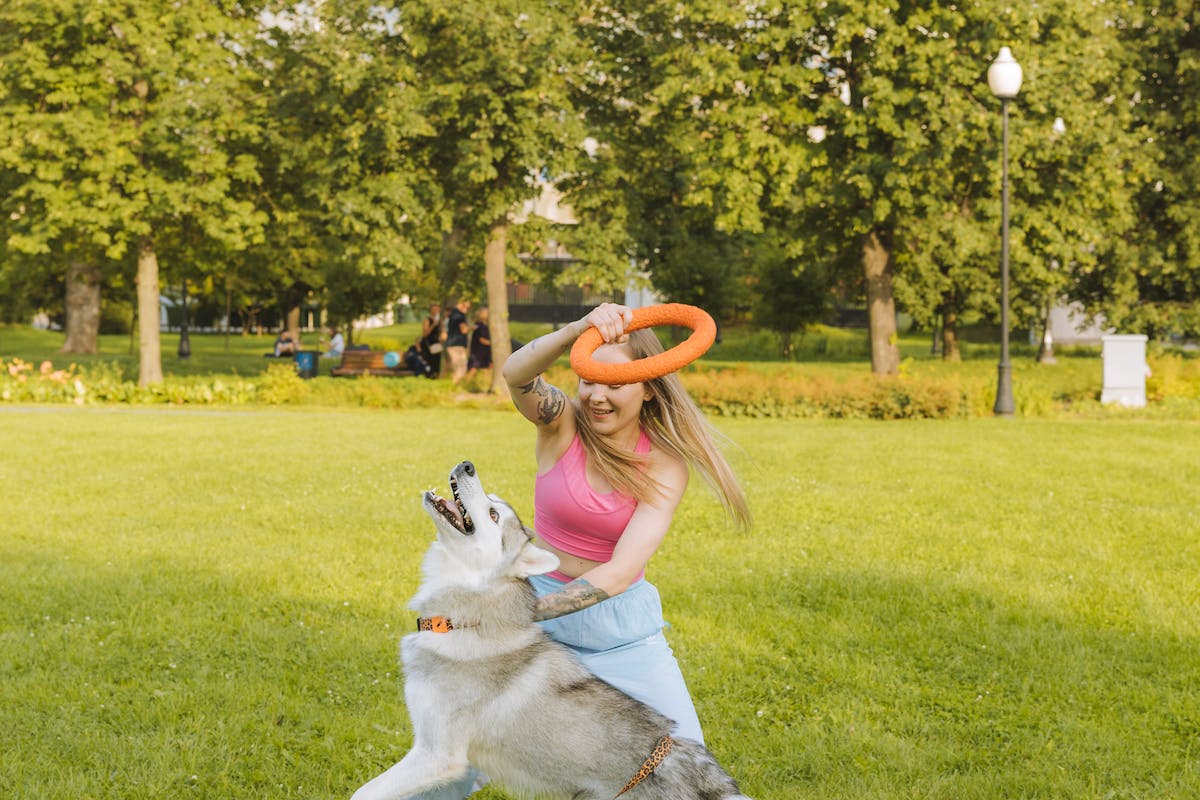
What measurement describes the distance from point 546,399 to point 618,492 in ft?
1.57

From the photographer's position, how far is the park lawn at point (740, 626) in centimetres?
578

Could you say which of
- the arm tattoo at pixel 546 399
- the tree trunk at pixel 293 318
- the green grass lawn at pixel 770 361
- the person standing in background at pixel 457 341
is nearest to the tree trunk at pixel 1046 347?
the green grass lawn at pixel 770 361

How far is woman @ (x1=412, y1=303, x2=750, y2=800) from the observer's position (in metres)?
4.32

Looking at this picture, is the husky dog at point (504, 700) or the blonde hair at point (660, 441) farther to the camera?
the blonde hair at point (660, 441)

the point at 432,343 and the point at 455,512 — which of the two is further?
the point at 432,343

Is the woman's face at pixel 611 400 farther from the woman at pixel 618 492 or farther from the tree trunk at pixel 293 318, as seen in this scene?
the tree trunk at pixel 293 318

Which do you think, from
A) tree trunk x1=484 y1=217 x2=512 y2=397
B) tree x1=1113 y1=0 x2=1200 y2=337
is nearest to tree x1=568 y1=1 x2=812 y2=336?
tree trunk x1=484 y1=217 x2=512 y2=397

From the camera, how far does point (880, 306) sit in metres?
29.5

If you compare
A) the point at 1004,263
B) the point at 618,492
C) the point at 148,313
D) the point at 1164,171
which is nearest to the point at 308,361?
the point at 148,313

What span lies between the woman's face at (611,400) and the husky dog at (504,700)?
56cm

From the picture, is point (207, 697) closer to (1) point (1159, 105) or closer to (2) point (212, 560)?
(2) point (212, 560)

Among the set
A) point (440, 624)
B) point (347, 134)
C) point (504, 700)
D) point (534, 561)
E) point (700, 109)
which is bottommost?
point (504, 700)

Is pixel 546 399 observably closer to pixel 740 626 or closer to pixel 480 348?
pixel 740 626

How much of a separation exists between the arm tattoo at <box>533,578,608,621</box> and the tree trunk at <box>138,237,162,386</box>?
25.7 metres
